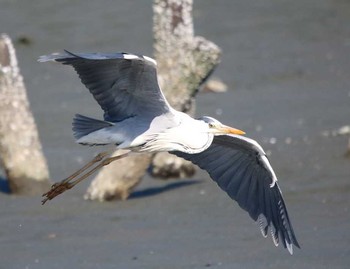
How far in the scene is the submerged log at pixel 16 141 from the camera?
10.6 m

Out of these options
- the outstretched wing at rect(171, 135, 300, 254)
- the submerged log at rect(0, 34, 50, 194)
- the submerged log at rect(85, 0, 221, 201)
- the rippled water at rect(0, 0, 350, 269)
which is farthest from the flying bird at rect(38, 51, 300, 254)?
the submerged log at rect(0, 34, 50, 194)

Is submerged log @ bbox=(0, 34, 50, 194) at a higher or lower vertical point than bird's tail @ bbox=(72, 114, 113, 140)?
lower

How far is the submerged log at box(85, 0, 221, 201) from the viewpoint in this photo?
10.2m

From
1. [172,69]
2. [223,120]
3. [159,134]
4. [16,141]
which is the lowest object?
[223,120]

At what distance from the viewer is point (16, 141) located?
34.7ft

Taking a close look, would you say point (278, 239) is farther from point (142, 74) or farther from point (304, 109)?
point (304, 109)

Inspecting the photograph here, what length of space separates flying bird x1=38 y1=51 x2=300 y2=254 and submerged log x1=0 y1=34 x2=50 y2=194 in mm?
2178

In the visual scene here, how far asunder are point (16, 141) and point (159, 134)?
9.06 feet

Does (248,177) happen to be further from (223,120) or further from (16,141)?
(223,120)

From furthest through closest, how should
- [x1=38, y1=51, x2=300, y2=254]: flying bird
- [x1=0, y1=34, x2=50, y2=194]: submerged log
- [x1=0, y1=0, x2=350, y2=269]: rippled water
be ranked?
[x1=0, y1=34, x2=50, y2=194]: submerged log < [x1=0, y1=0, x2=350, y2=269]: rippled water < [x1=38, y1=51, x2=300, y2=254]: flying bird

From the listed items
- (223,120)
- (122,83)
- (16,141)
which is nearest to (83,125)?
(122,83)

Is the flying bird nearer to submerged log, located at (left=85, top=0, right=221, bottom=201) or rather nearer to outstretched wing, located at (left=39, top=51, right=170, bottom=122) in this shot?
outstretched wing, located at (left=39, top=51, right=170, bottom=122)

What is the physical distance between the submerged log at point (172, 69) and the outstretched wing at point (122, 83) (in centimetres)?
199

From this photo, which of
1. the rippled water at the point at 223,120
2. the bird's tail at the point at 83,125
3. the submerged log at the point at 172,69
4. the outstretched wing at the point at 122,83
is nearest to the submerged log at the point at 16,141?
the rippled water at the point at 223,120
